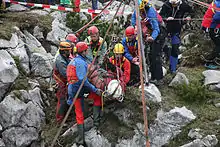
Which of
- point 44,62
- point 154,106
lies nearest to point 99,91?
point 154,106

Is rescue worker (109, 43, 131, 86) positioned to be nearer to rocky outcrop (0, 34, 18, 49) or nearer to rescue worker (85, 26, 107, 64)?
rescue worker (85, 26, 107, 64)

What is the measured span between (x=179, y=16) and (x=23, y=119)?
4.76m

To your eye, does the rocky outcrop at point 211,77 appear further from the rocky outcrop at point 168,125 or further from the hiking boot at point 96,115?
the hiking boot at point 96,115

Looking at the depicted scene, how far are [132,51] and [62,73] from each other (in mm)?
1748

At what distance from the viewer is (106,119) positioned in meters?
6.61

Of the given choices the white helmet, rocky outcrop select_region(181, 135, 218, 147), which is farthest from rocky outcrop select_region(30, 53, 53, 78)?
rocky outcrop select_region(181, 135, 218, 147)

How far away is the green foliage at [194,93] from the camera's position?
6.62 meters

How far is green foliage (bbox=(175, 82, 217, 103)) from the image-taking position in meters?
6.62

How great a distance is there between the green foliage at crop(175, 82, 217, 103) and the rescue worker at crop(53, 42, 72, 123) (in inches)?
107

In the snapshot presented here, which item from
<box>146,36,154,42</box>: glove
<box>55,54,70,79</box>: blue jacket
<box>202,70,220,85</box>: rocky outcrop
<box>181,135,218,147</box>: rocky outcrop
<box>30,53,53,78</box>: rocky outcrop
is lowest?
<box>181,135,218,147</box>: rocky outcrop

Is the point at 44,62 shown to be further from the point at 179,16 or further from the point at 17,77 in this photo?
the point at 179,16

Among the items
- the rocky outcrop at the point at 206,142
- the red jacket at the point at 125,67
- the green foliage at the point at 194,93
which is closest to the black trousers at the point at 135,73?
the red jacket at the point at 125,67

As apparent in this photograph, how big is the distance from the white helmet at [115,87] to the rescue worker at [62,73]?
4.50 feet

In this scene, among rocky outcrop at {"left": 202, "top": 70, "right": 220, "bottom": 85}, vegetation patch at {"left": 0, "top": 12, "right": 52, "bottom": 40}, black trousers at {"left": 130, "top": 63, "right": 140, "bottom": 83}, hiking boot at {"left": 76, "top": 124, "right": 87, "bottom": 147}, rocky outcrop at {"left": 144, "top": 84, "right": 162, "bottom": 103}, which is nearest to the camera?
hiking boot at {"left": 76, "top": 124, "right": 87, "bottom": 147}
